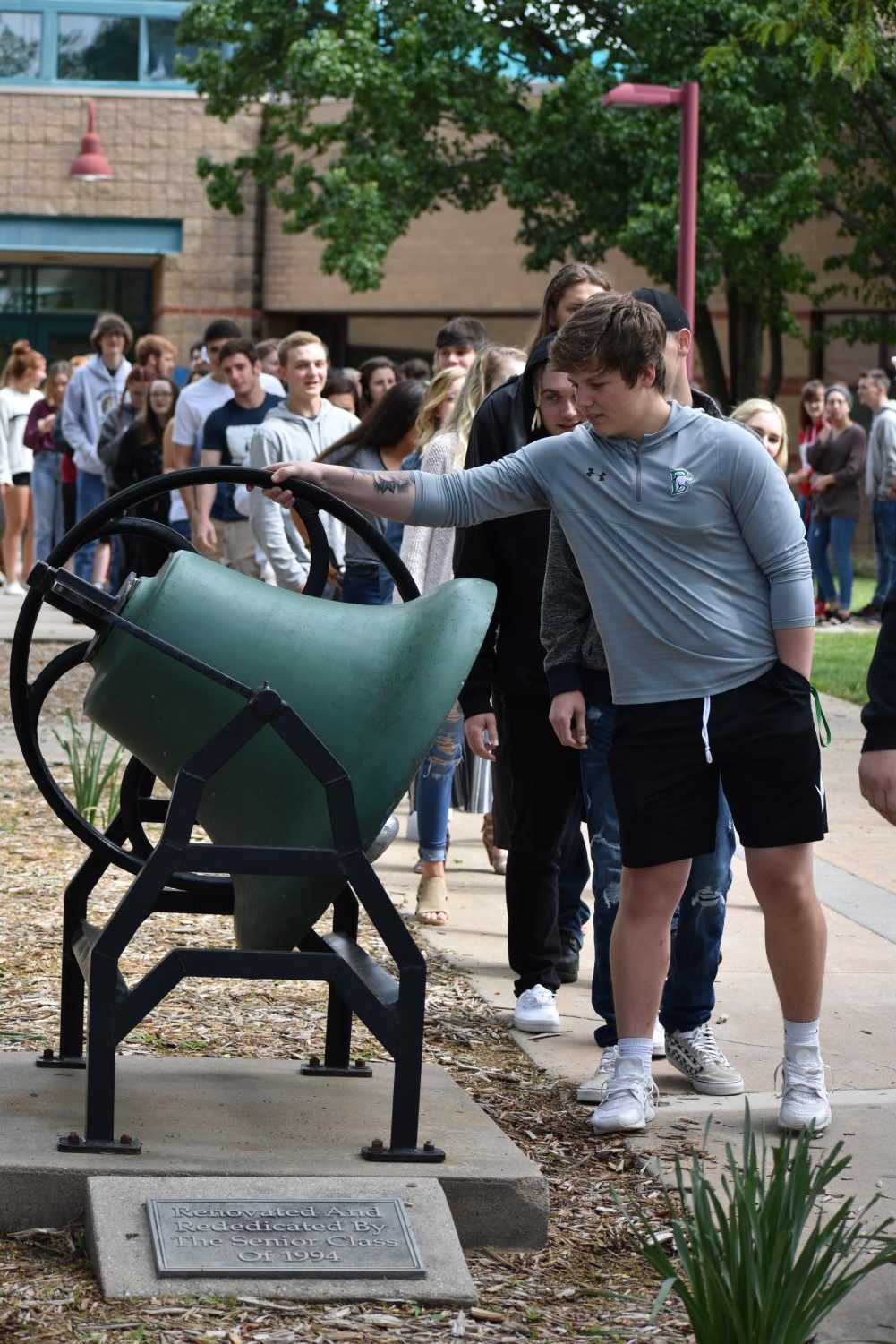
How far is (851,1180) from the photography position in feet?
12.6

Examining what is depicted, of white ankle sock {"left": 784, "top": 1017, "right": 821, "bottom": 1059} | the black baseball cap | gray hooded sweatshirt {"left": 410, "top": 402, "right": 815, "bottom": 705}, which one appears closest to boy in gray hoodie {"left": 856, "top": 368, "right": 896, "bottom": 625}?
the black baseball cap

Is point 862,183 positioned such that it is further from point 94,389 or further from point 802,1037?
point 802,1037

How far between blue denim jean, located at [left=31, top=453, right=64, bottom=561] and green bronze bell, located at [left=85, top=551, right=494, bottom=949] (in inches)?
514

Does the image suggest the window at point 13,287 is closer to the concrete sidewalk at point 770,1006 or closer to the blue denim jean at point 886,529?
the blue denim jean at point 886,529

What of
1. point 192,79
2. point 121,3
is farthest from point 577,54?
point 121,3

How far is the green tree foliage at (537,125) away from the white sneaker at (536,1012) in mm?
18036

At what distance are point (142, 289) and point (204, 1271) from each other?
2681 centimetres

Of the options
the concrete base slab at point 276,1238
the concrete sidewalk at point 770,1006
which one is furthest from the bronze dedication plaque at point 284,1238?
the concrete sidewalk at point 770,1006

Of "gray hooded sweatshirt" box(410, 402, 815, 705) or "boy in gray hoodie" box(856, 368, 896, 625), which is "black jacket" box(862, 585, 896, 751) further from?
"boy in gray hoodie" box(856, 368, 896, 625)

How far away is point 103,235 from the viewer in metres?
27.7

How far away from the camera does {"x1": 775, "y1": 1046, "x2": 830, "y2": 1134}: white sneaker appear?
416 centimetres

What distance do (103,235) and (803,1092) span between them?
2529 centimetres

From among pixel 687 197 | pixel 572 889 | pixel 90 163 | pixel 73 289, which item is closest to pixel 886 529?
pixel 687 197

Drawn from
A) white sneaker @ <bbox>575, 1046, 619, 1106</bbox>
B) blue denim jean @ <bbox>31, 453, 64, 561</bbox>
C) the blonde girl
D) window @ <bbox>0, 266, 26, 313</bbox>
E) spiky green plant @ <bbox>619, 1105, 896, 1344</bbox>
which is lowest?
white sneaker @ <bbox>575, 1046, 619, 1106</bbox>
